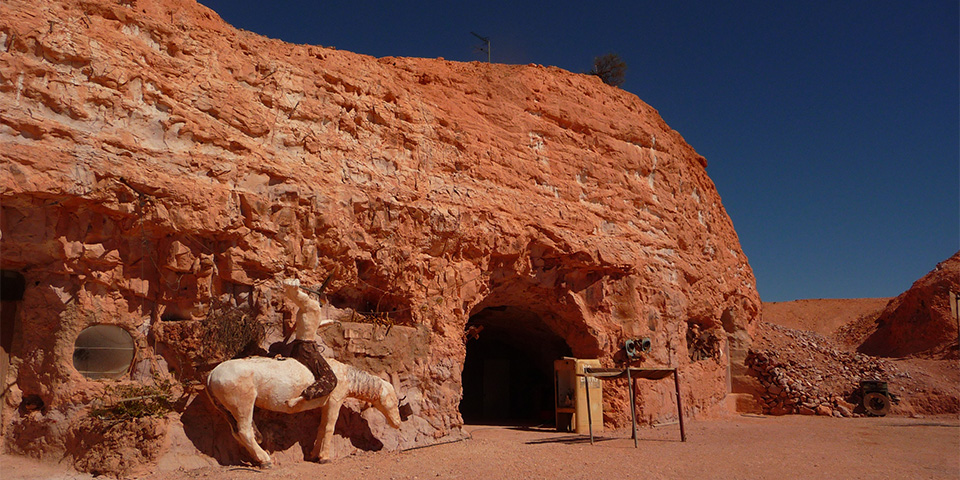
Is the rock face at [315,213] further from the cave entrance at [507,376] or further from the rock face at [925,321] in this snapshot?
the rock face at [925,321]

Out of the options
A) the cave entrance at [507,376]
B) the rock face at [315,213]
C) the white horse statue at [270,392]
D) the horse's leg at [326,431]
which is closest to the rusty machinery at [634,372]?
the rock face at [315,213]

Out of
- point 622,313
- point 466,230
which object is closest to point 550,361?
point 622,313

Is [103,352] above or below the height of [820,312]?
below

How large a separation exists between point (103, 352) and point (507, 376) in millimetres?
11321

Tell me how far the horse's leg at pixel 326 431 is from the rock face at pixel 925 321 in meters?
20.0

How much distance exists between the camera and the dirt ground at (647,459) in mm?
7770

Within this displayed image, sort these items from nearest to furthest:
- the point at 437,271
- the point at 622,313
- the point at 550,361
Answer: the point at 437,271, the point at 622,313, the point at 550,361

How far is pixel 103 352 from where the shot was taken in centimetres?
793

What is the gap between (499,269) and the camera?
12.1 metres

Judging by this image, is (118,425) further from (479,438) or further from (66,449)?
(479,438)

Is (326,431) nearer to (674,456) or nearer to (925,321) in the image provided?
(674,456)

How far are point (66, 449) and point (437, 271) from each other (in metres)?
5.45

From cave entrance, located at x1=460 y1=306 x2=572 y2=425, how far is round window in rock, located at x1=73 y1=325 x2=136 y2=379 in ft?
30.6

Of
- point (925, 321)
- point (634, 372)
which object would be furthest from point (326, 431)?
point (925, 321)
